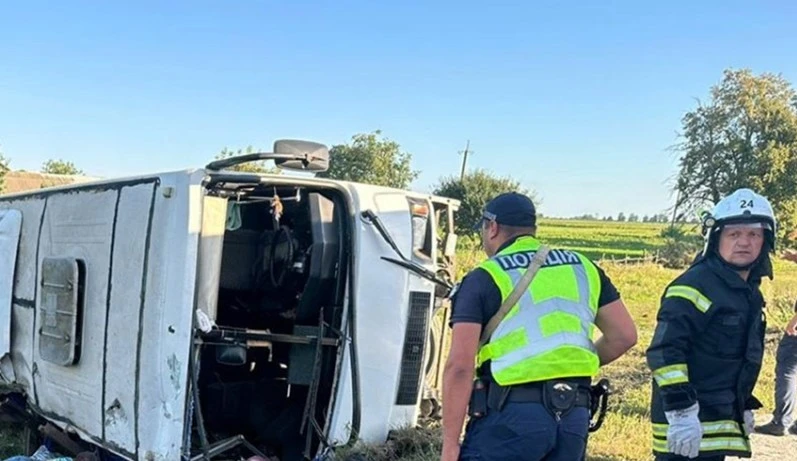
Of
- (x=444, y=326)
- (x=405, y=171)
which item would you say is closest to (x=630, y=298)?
(x=444, y=326)

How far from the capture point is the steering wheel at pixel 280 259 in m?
4.23

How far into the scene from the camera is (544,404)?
267cm

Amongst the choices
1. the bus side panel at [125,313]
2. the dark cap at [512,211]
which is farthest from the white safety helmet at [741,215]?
the bus side panel at [125,313]

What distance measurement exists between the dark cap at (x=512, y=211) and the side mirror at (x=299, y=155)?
142 cm

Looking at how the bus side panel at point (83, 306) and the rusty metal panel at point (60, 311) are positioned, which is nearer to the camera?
the bus side panel at point (83, 306)

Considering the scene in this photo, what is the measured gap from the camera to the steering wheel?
4.23 meters

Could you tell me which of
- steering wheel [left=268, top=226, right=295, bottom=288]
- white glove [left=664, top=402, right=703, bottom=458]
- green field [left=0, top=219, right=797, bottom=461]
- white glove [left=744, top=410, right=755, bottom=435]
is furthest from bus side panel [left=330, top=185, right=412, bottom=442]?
white glove [left=744, top=410, right=755, bottom=435]

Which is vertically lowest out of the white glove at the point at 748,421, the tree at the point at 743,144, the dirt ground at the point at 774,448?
the dirt ground at the point at 774,448

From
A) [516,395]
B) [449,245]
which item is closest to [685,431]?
[516,395]

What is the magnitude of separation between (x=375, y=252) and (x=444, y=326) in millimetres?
898

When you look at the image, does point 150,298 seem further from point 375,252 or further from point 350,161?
point 350,161

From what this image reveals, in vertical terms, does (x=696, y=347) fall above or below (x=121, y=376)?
above

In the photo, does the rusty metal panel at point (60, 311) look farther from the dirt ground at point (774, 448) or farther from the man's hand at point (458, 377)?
the dirt ground at point (774, 448)

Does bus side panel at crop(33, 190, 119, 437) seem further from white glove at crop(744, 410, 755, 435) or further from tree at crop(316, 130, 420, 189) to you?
tree at crop(316, 130, 420, 189)
